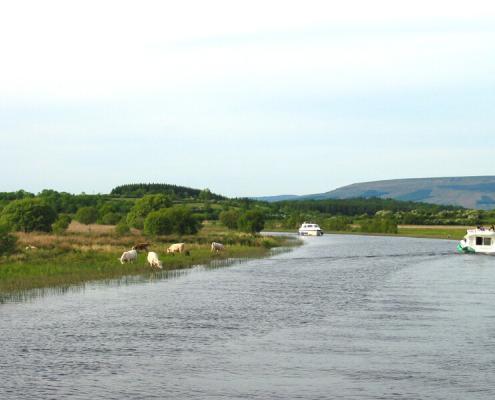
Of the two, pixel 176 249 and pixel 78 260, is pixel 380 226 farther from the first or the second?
pixel 78 260

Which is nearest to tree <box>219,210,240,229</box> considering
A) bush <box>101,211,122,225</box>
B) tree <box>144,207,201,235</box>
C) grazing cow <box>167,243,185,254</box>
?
bush <box>101,211,122,225</box>

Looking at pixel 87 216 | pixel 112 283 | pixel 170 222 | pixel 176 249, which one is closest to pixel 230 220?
pixel 87 216

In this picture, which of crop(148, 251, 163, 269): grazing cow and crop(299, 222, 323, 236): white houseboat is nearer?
crop(148, 251, 163, 269): grazing cow

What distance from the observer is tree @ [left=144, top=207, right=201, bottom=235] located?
96.5m

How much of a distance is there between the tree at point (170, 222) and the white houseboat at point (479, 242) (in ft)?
112

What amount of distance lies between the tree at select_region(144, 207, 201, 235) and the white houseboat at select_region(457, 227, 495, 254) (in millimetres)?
34184

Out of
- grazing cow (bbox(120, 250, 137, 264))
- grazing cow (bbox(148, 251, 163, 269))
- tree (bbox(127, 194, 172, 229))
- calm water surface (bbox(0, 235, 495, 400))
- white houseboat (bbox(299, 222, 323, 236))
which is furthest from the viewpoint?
white houseboat (bbox(299, 222, 323, 236))

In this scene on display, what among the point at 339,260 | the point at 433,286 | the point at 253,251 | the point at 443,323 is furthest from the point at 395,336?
the point at 253,251

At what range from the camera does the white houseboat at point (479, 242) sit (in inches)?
3435

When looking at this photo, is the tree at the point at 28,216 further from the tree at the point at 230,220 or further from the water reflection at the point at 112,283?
the tree at the point at 230,220

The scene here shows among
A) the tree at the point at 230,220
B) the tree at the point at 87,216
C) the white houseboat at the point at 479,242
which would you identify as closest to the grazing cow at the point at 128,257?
the white houseboat at the point at 479,242

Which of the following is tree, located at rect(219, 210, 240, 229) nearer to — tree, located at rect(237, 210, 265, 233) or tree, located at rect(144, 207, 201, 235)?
tree, located at rect(237, 210, 265, 233)

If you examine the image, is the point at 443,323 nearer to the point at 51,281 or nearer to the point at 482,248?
the point at 51,281

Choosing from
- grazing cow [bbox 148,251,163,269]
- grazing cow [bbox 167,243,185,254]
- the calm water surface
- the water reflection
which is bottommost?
the calm water surface
